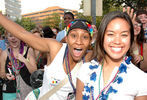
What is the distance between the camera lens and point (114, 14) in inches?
71.4

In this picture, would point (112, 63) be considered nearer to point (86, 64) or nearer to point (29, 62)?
point (86, 64)

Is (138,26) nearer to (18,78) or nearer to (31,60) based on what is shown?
(31,60)

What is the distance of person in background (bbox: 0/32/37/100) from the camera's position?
302 cm

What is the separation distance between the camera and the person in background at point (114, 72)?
1.69 m

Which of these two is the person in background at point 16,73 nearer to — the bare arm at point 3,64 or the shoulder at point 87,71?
the bare arm at point 3,64

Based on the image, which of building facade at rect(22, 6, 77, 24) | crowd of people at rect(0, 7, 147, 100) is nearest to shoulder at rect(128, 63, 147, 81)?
crowd of people at rect(0, 7, 147, 100)

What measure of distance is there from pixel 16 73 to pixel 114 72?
6.27 feet

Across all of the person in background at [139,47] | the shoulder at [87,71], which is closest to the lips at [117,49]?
the shoulder at [87,71]

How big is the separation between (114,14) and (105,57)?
0.52 metres

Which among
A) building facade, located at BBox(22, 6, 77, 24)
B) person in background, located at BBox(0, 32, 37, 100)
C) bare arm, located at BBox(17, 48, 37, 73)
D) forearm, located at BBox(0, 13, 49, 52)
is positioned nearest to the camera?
forearm, located at BBox(0, 13, 49, 52)

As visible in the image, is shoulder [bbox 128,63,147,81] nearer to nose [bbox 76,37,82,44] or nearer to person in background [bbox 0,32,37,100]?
nose [bbox 76,37,82,44]

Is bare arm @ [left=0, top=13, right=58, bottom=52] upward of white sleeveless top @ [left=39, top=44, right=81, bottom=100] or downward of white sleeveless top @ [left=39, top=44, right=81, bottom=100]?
upward

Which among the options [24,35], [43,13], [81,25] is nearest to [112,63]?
[81,25]

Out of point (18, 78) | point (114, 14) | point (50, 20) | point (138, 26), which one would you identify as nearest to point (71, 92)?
point (114, 14)
